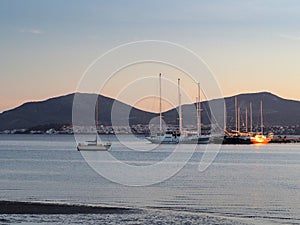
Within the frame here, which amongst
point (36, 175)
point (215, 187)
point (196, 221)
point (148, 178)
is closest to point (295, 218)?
point (196, 221)

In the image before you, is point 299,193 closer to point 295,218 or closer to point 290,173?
point 295,218

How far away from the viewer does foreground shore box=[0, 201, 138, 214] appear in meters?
29.5

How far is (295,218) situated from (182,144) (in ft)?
383

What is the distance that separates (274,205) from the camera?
1323 inches

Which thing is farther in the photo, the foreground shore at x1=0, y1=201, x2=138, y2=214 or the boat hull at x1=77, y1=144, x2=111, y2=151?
the boat hull at x1=77, y1=144, x2=111, y2=151

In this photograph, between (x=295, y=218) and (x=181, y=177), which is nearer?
(x=295, y=218)

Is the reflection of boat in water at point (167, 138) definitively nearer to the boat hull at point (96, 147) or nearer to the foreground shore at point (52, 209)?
the boat hull at point (96, 147)

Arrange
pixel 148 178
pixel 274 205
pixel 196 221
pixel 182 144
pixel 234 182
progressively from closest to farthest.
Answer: pixel 196 221
pixel 274 205
pixel 234 182
pixel 148 178
pixel 182 144

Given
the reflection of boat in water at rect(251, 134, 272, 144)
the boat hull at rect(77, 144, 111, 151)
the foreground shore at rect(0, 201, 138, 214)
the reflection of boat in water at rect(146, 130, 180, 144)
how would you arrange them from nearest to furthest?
the foreground shore at rect(0, 201, 138, 214) → the boat hull at rect(77, 144, 111, 151) → the reflection of boat in water at rect(146, 130, 180, 144) → the reflection of boat in water at rect(251, 134, 272, 144)

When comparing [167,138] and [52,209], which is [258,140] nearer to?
[167,138]

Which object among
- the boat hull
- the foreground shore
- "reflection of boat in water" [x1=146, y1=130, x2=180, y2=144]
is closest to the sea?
the foreground shore

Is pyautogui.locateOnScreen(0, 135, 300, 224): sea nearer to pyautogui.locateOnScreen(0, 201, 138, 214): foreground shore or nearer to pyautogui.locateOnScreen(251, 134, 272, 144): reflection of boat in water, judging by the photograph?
pyautogui.locateOnScreen(0, 201, 138, 214): foreground shore

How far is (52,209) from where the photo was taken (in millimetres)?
30328

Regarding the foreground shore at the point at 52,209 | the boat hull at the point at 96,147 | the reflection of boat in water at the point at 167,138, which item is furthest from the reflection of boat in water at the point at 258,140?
the foreground shore at the point at 52,209
